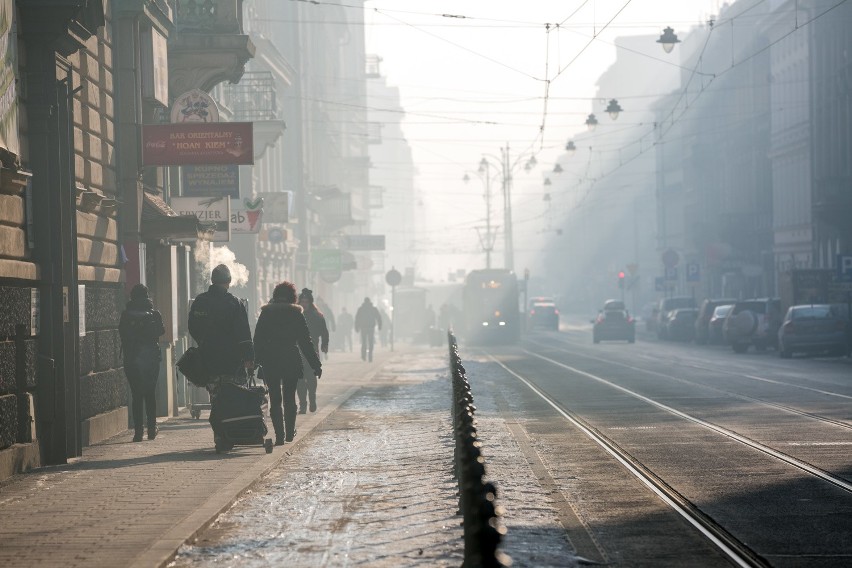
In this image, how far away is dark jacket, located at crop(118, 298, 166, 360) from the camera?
54.7ft

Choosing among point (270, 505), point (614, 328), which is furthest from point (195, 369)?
point (614, 328)

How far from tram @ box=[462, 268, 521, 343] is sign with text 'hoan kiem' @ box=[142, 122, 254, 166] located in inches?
1663

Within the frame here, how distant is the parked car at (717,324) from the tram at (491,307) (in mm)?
9656

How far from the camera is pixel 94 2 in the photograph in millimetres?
14531

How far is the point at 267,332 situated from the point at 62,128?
10.6ft

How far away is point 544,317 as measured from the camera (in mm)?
87000

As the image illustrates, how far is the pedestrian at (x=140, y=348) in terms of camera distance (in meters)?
16.6

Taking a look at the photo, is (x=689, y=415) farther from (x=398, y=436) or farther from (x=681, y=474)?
(x=681, y=474)

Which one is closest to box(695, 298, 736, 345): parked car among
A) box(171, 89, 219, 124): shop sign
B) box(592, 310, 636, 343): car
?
box(592, 310, 636, 343): car

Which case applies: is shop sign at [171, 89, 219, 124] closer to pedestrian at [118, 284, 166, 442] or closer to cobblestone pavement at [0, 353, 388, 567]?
pedestrian at [118, 284, 166, 442]

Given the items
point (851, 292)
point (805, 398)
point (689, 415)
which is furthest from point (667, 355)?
point (689, 415)

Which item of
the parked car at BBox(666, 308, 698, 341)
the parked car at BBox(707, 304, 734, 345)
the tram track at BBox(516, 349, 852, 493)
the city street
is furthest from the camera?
the parked car at BBox(666, 308, 698, 341)

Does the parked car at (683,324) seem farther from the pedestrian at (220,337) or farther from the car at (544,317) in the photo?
the pedestrian at (220,337)

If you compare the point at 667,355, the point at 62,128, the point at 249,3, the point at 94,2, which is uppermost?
the point at 249,3
